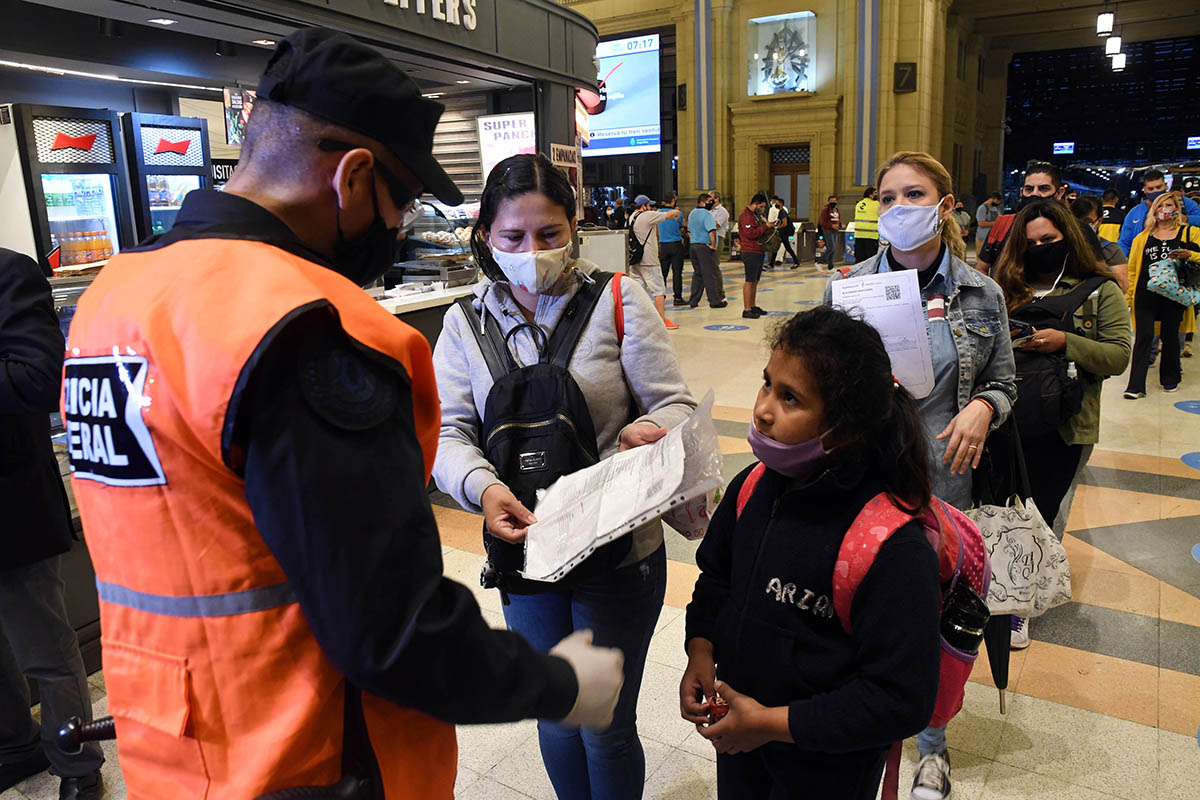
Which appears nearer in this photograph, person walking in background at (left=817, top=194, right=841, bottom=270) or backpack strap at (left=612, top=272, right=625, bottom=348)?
backpack strap at (left=612, top=272, right=625, bottom=348)

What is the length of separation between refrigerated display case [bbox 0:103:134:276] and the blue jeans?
440cm

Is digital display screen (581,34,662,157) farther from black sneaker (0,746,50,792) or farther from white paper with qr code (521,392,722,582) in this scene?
white paper with qr code (521,392,722,582)

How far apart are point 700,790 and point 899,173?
6.11ft

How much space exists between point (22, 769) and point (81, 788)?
0.30 m

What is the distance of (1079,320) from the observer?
284 centimetres

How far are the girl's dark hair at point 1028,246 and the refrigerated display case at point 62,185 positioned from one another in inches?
194

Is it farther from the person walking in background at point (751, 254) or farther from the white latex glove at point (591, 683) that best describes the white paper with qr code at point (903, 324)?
the person walking in background at point (751, 254)

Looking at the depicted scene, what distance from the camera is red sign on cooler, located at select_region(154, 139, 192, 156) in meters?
6.24

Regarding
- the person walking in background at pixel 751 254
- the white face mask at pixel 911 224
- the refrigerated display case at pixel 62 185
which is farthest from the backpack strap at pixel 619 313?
the person walking in background at pixel 751 254

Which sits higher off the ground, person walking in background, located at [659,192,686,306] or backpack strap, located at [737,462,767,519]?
person walking in background, located at [659,192,686,306]

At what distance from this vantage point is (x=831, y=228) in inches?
702

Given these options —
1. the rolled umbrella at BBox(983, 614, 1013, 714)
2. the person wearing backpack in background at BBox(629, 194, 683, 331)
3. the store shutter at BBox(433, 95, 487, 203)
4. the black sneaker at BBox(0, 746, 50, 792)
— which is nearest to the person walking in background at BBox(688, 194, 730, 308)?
the person wearing backpack in background at BBox(629, 194, 683, 331)

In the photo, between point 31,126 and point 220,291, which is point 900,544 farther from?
point 31,126

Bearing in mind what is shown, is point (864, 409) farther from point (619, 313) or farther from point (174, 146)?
point (174, 146)
